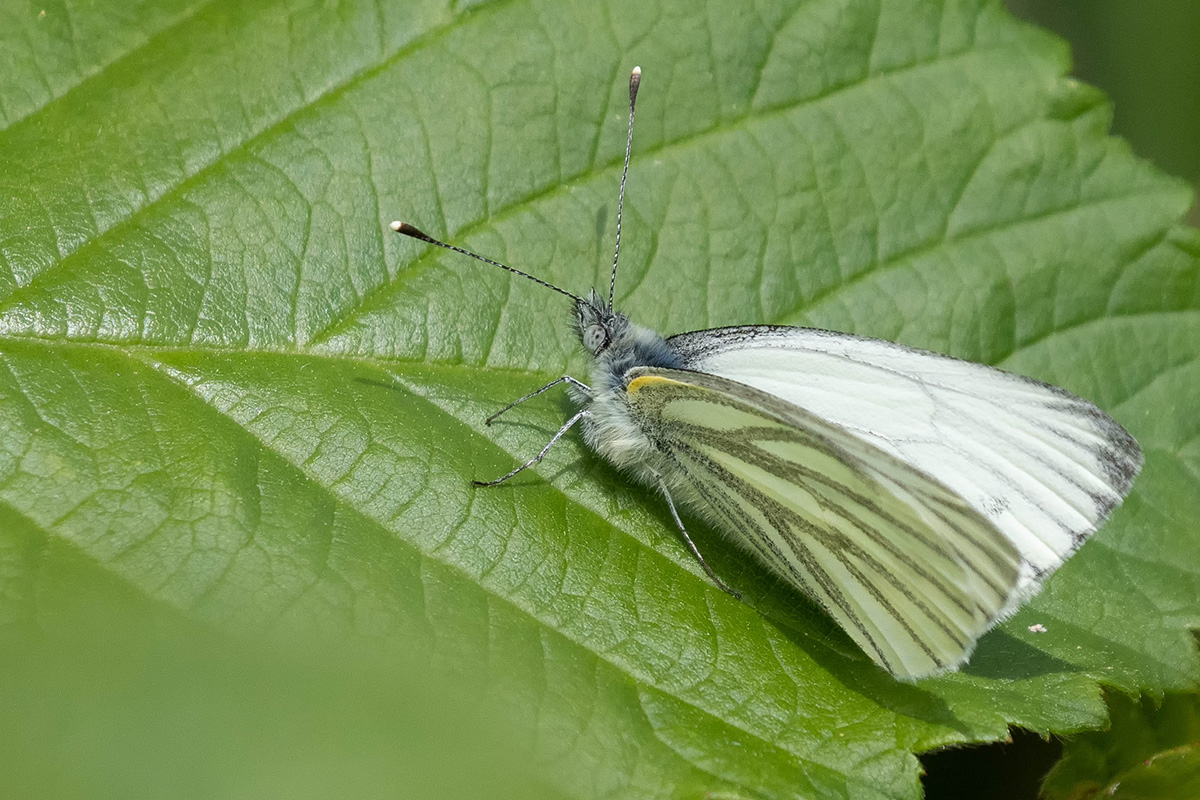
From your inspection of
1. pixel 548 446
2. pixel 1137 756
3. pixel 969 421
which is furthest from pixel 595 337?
pixel 1137 756

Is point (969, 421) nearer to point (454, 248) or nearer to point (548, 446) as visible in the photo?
point (548, 446)

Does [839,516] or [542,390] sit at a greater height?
[542,390]

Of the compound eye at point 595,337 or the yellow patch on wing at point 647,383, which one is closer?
the yellow patch on wing at point 647,383

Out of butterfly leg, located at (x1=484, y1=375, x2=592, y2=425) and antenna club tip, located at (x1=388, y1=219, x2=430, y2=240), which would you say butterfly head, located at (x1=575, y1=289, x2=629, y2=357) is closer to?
butterfly leg, located at (x1=484, y1=375, x2=592, y2=425)

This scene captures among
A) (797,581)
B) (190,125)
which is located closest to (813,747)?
(797,581)

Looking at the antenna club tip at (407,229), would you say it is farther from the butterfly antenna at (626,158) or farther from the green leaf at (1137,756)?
the green leaf at (1137,756)

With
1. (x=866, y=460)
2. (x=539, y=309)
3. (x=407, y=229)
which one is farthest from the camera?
(x=539, y=309)

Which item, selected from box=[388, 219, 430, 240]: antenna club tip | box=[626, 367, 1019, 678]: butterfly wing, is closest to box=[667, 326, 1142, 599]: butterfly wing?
box=[626, 367, 1019, 678]: butterfly wing

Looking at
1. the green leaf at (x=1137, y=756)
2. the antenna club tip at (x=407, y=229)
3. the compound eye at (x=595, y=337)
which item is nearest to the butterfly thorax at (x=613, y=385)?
the compound eye at (x=595, y=337)
